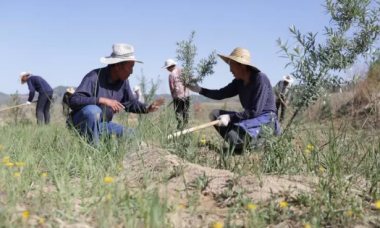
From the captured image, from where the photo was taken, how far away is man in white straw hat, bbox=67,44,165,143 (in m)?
3.71

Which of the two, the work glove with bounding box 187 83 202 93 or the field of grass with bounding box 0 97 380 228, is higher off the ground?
the work glove with bounding box 187 83 202 93

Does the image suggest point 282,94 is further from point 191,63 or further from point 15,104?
point 15,104

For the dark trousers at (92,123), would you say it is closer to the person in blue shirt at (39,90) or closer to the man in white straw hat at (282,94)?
the man in white straw hat at (282,94)

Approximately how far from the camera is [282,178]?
2.66 metres

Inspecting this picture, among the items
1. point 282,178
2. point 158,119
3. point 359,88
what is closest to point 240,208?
point 282,178

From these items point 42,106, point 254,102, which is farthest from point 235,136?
point 42,106

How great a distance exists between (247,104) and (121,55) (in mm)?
1452

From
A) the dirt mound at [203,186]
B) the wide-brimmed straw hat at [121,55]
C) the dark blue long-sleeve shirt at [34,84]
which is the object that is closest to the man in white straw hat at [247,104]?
the wide-brimmed straw hat at [121,55]

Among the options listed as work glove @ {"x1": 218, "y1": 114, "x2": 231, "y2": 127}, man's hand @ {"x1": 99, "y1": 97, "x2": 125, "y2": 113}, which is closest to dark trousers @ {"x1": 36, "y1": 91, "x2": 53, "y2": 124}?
man's hand @ {"x1": 99, "y1": 97, "x2": 125, "y2": 113}

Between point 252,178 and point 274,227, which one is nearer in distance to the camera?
point 274,227

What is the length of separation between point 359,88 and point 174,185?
9.37m

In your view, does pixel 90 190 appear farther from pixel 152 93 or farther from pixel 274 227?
pixel 152 93

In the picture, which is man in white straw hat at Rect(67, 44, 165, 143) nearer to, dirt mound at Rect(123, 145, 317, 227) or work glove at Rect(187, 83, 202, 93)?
work glove at Rect(187, 83, 202, 93)

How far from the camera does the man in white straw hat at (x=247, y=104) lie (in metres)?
3.96
